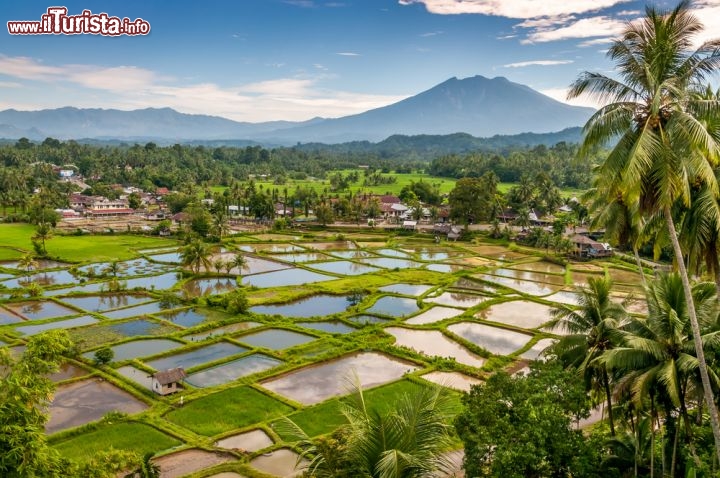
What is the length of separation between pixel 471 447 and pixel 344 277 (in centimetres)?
2969

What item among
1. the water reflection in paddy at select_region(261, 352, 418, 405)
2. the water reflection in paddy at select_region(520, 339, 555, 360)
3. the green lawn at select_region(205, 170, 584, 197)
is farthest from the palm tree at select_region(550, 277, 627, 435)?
the green lawn at select_region(205, 170, 584, 197)

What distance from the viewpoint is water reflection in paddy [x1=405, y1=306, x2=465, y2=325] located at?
29859 mm

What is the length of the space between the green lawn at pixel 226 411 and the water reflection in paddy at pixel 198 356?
3.86 meters

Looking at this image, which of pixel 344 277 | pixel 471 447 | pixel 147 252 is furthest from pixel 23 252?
pixel 471 447

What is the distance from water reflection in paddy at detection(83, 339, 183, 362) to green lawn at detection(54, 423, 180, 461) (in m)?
6.83

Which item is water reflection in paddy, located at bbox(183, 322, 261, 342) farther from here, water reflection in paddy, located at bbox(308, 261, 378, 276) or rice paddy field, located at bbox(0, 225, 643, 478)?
water reflection in paddy, located at bbox(308, 261, 378, 276)

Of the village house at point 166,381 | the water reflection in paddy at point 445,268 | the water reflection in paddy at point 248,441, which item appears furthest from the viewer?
the water reflection in paddy at point 445,268

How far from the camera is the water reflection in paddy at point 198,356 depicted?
23.0 meters

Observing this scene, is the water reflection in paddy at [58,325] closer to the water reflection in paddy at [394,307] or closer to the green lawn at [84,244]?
the water reflection in paddy at [394,307]

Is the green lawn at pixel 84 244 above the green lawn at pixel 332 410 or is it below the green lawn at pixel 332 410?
above

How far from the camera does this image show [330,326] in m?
28.7

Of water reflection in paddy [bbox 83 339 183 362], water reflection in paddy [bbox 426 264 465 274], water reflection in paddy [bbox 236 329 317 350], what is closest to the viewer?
water reflection in paddy [bbox 83 339 183 362]

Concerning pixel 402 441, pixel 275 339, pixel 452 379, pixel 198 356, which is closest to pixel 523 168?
pixel 275 339

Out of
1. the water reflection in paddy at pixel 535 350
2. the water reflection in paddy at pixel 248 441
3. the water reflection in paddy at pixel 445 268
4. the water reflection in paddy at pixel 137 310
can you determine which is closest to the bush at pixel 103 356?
the water reflection in paddy at pixel 137 310
